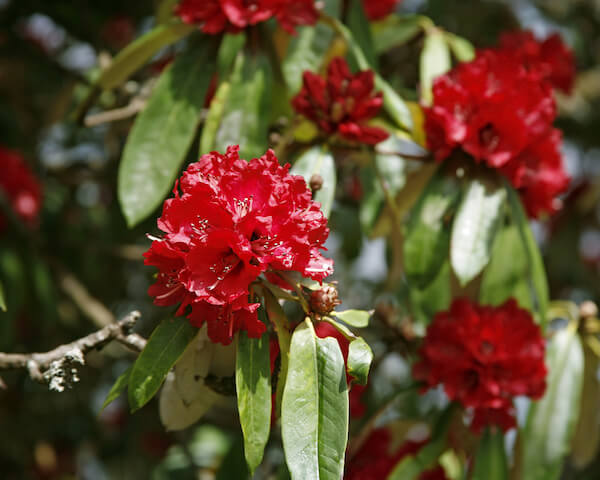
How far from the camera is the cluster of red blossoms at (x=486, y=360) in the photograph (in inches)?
59.3

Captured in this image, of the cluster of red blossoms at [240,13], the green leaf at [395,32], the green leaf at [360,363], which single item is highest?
the cluster of red blossoms at [240,13]

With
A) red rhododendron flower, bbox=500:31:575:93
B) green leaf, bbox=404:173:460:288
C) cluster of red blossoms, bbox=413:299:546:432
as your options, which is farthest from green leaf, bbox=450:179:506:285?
red rhododendron flower, bbox=500:31:575:93

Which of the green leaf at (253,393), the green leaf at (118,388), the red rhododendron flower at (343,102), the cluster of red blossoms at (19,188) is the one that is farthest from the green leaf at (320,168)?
the cluster of red blossoms at (19,188)

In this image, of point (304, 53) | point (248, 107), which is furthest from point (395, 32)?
point (248, 107)

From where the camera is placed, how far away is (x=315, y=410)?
3.35 ft

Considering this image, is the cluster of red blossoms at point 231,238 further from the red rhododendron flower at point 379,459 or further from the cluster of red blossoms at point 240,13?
the red rhododendron flower at point 379,459

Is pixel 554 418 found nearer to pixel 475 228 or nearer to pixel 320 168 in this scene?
pixel 475 228

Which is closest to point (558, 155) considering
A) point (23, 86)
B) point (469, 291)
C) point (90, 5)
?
point (469, 291)

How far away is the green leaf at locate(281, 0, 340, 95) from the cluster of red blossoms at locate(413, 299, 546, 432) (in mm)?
623

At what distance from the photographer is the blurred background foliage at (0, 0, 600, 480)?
2176 millimetres

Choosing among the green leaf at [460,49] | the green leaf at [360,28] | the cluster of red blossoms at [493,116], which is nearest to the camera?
the cluster of red blossoms at [493,116]

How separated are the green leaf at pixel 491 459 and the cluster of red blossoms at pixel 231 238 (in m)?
0.78

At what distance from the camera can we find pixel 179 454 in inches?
85.6

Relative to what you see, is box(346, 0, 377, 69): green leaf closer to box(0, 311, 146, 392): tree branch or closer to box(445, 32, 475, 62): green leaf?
box(445, 32, 475, 62): green leaf
